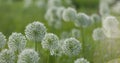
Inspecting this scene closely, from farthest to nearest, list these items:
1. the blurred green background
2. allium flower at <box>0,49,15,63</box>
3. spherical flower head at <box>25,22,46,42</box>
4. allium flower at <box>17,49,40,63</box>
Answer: the blurred green background < spherical flower head at <box>25,22,46,42</box> < allium flower at <box>0,49,15,63</box> < allium flower at <box>17,49,40,63</box>

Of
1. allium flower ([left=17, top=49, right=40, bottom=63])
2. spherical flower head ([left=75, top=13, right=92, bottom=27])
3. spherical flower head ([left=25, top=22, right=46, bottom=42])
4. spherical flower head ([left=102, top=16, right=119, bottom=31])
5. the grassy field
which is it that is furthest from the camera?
the grassy field

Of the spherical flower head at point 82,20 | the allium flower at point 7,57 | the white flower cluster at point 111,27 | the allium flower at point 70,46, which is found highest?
the spherical flower head at point 82,20

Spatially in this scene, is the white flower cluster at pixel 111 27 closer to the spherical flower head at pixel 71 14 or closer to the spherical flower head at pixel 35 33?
the spherical flower head at pixel 71 14

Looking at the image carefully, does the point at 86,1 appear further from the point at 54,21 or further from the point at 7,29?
the point at 54,21

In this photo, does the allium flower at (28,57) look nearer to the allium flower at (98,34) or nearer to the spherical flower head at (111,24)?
the spherical flower head at (111,24)

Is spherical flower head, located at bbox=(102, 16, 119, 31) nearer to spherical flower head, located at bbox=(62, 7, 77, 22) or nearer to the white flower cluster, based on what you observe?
the white flower cluster

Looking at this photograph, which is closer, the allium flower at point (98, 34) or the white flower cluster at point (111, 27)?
the white flower cluster at point (111, 27)

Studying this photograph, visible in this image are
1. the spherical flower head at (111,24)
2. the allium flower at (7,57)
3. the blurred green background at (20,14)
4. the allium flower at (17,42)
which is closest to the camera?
the allium flower at (7,57)

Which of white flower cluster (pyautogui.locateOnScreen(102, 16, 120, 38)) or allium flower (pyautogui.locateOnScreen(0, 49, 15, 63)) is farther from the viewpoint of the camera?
white flower cluster (pyautogui.locateOnScreen(102, 16, 120, 38))

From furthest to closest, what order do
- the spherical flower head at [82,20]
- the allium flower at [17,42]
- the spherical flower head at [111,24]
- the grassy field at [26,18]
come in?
the grassy field at [26,18]
the spherical flower head at [82,20]
the spherical flower head at [111,24]
the allium flower at [17,42]

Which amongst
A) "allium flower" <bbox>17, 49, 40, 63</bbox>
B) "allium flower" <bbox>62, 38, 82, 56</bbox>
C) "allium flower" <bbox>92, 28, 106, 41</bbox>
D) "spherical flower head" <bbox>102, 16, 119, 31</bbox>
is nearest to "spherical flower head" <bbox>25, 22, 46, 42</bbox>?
"allium flower" <bbox>62, 38, 82, 56</bbox>

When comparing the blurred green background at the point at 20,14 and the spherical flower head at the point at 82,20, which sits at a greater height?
the blurred green background at the point at 20,14

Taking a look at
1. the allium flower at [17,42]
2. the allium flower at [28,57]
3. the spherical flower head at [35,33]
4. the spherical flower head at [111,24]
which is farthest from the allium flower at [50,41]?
the spherical flower head at [111,24]
